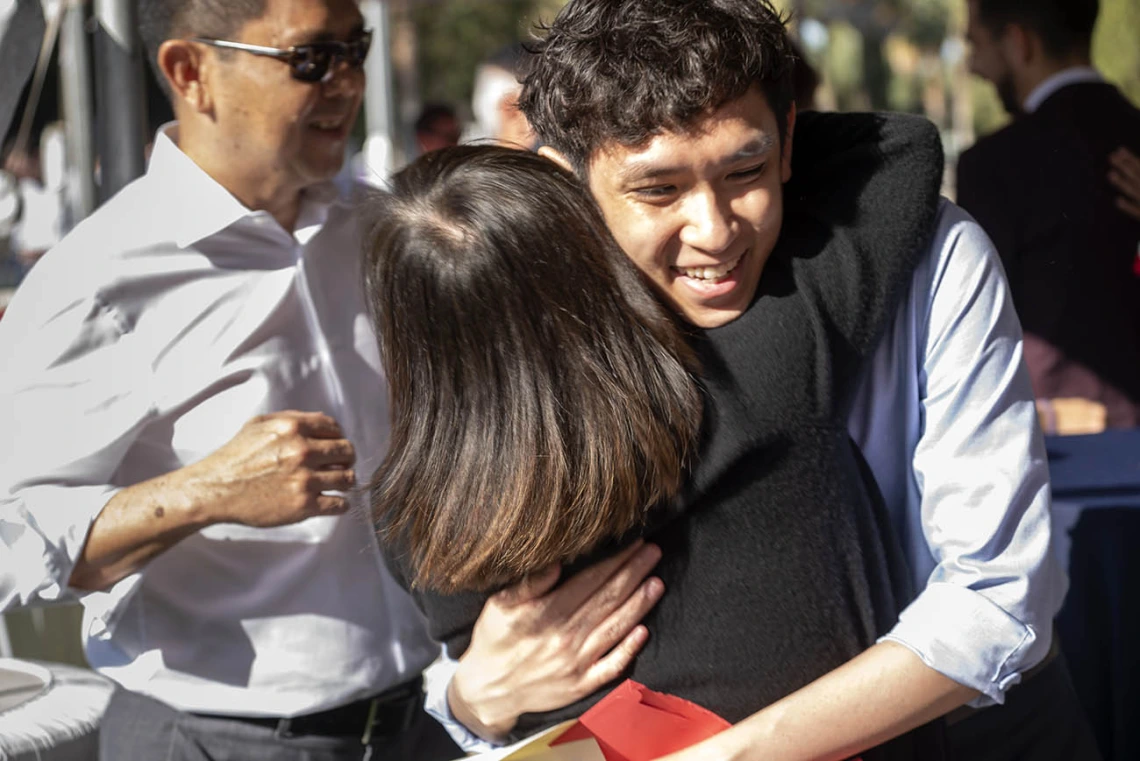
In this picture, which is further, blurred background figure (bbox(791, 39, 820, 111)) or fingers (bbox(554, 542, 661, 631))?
blurred background figure (bbox(791, 39, 820, 111))

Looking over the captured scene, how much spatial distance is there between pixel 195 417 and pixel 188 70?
542mm

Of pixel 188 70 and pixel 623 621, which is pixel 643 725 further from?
pixel 188 70

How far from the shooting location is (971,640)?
1.17 m

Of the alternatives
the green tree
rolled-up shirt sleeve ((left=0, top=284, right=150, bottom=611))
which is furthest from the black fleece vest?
the green tree

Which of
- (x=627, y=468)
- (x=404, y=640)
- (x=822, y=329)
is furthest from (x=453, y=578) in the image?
(x=404, y=640)

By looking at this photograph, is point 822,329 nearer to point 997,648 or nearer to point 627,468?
point 627,468

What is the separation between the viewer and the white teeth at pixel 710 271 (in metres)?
1.23

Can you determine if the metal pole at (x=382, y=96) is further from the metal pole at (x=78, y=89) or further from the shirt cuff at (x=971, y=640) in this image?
the shirt cuff at (x=971, y=640)

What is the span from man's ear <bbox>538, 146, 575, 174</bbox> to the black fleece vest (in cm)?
24

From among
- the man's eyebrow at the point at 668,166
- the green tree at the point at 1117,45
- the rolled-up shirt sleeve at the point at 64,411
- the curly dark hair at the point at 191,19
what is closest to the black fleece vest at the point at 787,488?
the man's eyebrow at the point at 668,166

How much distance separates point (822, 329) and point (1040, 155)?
6.28 feet

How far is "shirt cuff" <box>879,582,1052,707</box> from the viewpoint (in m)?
1.17

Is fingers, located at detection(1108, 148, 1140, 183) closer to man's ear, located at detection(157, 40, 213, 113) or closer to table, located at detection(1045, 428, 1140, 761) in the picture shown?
table, located at detection(1045, 428, 1140, 761)

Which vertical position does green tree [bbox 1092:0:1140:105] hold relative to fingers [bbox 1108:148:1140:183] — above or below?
below
